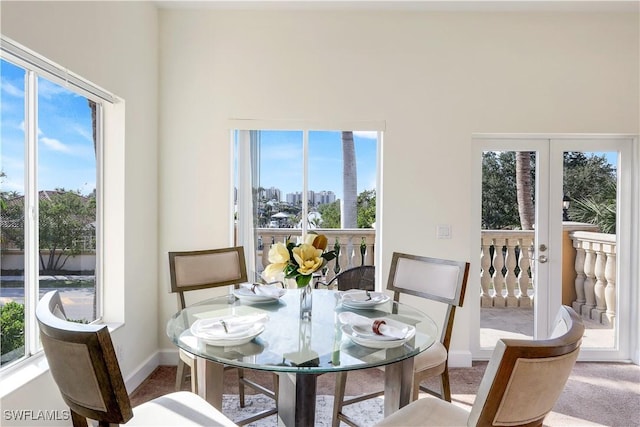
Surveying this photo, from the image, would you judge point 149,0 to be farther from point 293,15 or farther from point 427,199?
point 427,199

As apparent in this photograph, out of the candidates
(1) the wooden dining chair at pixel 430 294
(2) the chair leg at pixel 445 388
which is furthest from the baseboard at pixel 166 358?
(2) the chair leg at pixel 445 388

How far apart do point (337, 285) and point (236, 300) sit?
1.34 meters

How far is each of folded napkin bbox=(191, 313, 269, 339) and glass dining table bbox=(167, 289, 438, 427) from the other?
19 millimetres

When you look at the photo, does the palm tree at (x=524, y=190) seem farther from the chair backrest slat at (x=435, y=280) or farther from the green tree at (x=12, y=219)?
the green tree at (x=12, y=219)

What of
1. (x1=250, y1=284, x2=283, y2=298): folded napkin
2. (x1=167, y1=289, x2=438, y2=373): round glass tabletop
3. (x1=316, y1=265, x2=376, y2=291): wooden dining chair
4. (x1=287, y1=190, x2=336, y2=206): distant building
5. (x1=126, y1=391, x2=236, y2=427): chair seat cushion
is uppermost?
(x1=287, y1=190, x2=336, y2=206): distant building

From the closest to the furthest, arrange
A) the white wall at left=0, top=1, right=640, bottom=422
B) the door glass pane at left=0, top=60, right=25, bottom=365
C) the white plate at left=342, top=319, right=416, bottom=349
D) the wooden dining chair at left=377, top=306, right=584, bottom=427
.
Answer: the wooden dining chair at left=377, top=306, right=584, bottom=427, the white plate at left=342, top=319, right=416, bottom=349, the door glass pane at left=0, top=60, right=25, bottom=365, the white wall at left=0, top=1, right=640, bottom=422

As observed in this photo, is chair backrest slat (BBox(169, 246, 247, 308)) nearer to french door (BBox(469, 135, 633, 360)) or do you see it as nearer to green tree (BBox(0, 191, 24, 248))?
green tree (BBox(0, 191, 24, 248))

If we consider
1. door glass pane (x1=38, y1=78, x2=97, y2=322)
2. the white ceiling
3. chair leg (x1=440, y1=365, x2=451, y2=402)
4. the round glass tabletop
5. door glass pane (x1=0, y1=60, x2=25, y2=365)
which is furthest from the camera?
the white ceiling

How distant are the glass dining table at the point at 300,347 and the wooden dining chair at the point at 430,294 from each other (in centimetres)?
29

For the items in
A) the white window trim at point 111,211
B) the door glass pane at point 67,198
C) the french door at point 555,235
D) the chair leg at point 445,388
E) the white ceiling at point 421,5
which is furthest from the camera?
the french door at point 555,235

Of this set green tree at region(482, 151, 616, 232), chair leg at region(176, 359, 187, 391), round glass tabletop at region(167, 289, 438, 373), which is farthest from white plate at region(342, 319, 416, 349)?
green tree at region(482, 151, 616, 232)

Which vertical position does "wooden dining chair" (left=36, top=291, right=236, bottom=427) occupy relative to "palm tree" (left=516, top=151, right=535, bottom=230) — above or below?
below

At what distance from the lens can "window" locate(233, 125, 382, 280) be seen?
304 cm

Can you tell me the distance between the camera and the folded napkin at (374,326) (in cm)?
140
